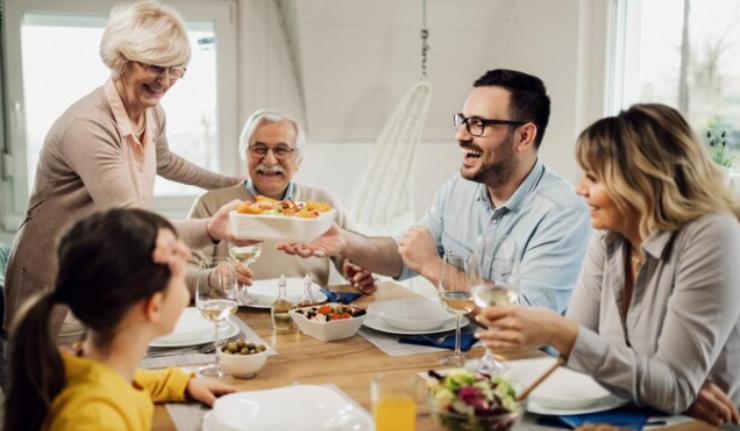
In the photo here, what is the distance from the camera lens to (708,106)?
3088 millimetres

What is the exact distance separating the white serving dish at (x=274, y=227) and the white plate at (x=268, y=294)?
19 cm

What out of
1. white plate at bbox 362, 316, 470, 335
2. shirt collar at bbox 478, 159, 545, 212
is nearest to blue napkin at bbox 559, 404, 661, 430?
white plate at bbox 362, 316, 470, 335

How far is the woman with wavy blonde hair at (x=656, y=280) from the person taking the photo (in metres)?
1.34

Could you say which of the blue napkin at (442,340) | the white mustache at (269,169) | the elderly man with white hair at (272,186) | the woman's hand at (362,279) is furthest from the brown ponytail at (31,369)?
the white mustache at (269,169)

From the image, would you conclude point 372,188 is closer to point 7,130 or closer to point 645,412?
point 7,130

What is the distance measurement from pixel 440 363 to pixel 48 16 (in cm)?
287

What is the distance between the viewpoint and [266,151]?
9.21ft

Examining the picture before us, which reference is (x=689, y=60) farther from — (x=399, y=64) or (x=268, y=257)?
(x=268, y=257)

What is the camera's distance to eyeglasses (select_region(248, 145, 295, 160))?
2805 mm

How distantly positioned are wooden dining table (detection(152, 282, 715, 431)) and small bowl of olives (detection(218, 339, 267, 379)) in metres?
0.02

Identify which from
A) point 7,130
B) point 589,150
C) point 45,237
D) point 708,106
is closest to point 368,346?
point 589,150

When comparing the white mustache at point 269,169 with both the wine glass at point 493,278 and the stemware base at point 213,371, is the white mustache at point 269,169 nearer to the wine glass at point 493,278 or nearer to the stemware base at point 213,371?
the stemware base at point 213,371

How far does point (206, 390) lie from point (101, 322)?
0.32 metres

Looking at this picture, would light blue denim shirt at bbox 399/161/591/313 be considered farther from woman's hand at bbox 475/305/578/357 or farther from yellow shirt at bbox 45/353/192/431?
yellow shirt at bbox 45/353/192/431
